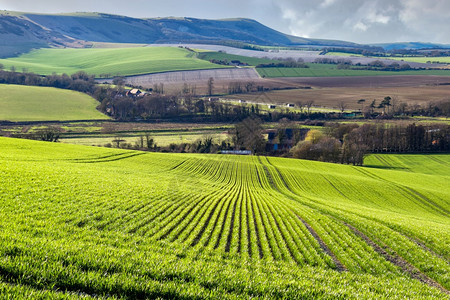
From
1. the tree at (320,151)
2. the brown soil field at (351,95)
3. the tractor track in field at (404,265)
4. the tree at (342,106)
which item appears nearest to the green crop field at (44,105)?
the brown soil field at (351,95)

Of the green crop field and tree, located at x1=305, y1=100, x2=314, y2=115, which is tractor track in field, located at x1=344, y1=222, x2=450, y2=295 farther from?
the green crop field

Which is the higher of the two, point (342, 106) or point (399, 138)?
point (342, 106)

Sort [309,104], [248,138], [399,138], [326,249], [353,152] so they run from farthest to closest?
[309,104] → [399,138] → [248,138] → [353,152] → [326,249]

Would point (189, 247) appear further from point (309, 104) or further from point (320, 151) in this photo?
point (309, 104)

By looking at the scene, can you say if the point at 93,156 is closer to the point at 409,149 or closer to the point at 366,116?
the point at 409,149

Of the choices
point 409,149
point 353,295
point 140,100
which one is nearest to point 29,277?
point 353,295

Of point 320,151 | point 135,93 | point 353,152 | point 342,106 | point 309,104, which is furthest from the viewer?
point 135,93

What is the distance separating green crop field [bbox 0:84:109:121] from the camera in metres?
125

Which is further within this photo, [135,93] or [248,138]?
[135,93]

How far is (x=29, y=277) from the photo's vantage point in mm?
7293

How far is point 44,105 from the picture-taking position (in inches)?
5458

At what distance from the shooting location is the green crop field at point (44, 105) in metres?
125

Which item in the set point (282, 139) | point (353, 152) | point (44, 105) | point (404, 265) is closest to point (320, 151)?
point (353, 152)

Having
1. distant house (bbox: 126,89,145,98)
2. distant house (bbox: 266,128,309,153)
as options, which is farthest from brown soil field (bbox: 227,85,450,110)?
distant house (bbox: 126,89,145,98)
